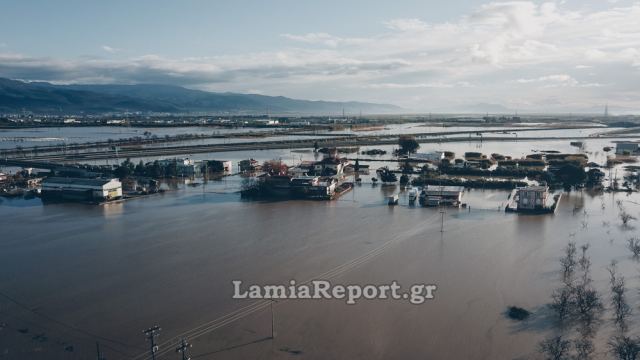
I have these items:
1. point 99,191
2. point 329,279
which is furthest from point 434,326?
point 99,191

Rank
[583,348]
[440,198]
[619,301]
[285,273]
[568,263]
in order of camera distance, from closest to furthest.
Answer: [583,348] < [619,301] < [285,273] < [568,263] < [440,198]

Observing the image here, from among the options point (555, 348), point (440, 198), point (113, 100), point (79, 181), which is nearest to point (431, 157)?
point (440, 198)

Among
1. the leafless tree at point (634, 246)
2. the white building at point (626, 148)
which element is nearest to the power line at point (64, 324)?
the leafless tree at point (634, 246)

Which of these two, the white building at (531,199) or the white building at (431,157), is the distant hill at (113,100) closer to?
the white building at (431,157)

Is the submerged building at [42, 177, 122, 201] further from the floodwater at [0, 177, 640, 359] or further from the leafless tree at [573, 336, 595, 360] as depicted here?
the leafless tree at [573, 336, 595, 360]

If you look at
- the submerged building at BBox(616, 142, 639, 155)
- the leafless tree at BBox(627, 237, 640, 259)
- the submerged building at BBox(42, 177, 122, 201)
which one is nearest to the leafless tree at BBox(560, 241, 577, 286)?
the leafless tree at BBox(627, 237, 640, 259)

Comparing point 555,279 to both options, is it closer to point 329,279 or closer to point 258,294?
point 329,279

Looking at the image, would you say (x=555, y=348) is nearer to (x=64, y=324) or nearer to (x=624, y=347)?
(x=624, y=347)
